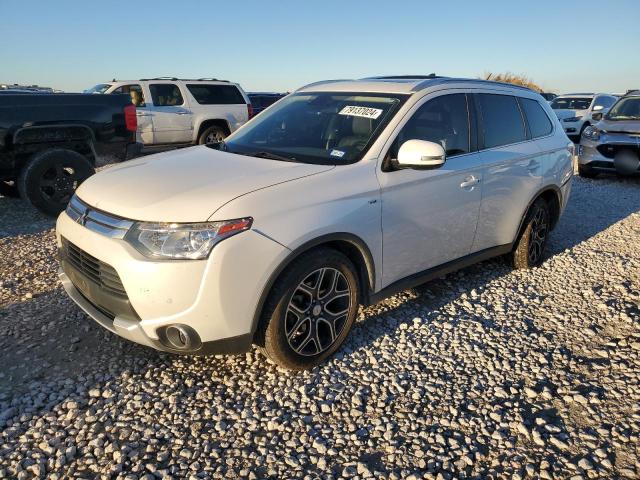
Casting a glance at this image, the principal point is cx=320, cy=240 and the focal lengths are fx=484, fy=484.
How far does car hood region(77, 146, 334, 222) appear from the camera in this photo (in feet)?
8.61

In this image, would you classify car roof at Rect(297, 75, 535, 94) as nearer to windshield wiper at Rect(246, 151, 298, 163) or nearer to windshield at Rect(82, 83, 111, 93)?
windshield wiper at Rect(246, 151, 298, 163)

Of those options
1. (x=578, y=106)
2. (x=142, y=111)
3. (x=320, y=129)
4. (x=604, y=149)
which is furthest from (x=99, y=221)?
(x=578, y=106)

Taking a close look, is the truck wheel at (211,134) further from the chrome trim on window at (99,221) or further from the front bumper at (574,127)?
the front bumper at (574,127)

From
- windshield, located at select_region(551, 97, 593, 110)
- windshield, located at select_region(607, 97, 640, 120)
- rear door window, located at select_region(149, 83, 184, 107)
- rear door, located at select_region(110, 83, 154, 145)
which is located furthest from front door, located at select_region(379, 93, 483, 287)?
windshield, located at select_region(551, 97, 593, 110)

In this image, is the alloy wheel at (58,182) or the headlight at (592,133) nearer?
the alloy wheel at (58,182)

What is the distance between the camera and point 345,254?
314 cm

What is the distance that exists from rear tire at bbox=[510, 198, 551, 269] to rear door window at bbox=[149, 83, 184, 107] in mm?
9196

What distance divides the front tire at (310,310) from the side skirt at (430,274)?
0.24 m

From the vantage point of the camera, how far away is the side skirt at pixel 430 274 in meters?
3.41

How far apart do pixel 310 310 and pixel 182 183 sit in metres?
1.10

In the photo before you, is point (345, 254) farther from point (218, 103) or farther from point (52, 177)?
point (218, 103)

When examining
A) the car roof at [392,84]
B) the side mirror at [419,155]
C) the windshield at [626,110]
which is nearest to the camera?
the side mirror at [419,155]

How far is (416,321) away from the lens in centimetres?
378

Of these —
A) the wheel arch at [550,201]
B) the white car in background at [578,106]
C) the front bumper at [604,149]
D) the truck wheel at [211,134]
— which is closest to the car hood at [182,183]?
the wheel arch at [550,201]
